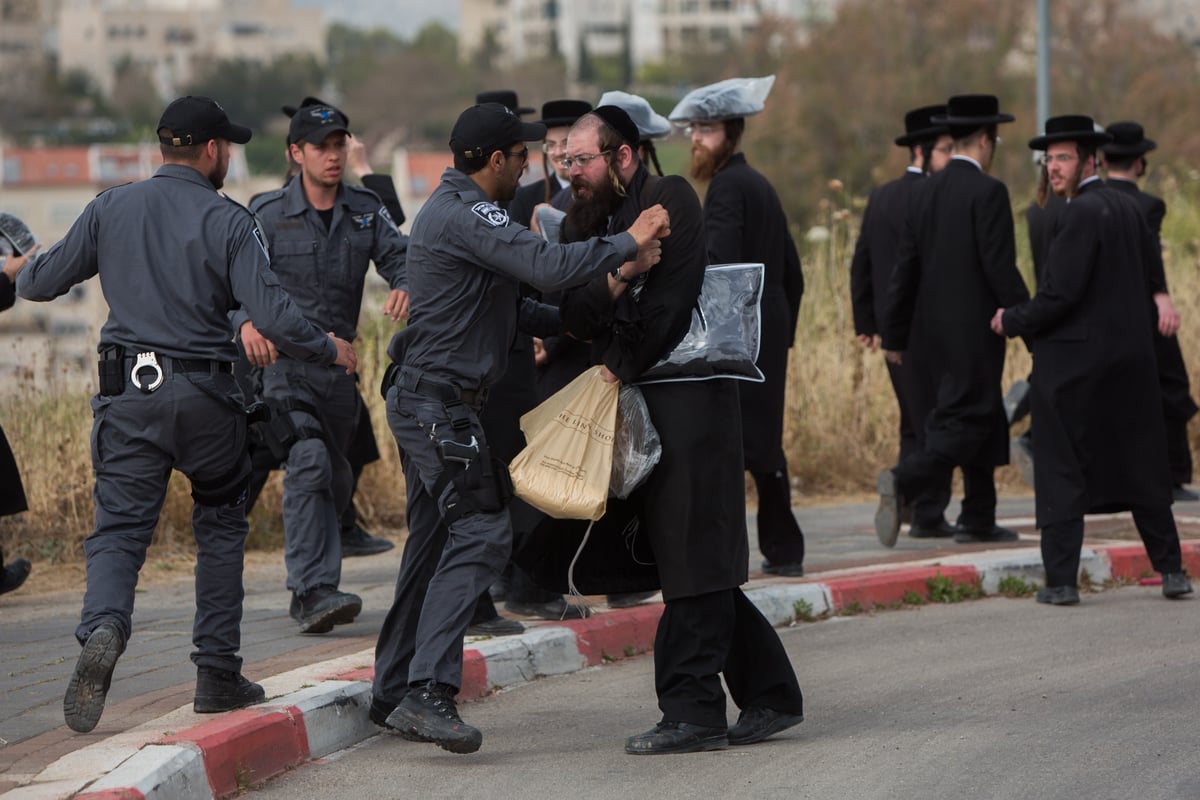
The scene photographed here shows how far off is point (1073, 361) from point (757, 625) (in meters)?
2.80

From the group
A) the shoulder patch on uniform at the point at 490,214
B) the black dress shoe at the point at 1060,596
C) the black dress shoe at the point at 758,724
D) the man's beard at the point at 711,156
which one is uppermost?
the man's beard at the point at 711,156

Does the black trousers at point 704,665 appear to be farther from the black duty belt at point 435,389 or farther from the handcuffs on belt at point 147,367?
the handcuffs on belt at point 147,367

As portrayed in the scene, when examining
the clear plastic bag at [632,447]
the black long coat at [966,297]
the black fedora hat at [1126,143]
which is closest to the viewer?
the clear plastic bag at [632,447]

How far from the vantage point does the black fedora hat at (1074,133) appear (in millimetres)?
8656

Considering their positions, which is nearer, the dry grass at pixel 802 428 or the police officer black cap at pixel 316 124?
the police officer black cap at pixel 316 124

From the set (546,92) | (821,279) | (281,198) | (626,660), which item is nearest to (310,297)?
(281,198)

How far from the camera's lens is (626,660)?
7.84 metres

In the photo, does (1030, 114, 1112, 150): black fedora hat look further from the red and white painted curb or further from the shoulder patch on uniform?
the shoulder patch on uniform

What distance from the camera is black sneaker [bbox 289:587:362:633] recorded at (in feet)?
25.1

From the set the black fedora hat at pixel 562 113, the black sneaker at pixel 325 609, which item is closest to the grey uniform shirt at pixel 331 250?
the black fedora hat at pixel 562 113

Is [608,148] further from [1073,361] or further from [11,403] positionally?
[11,403]

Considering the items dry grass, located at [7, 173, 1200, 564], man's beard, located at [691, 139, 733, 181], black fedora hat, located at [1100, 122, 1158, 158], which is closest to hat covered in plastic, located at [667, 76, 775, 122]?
man's beard, located at [691, 139, 733, 181]

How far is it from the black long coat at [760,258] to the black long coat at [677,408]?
86.9 inches

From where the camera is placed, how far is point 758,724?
6273 mm
